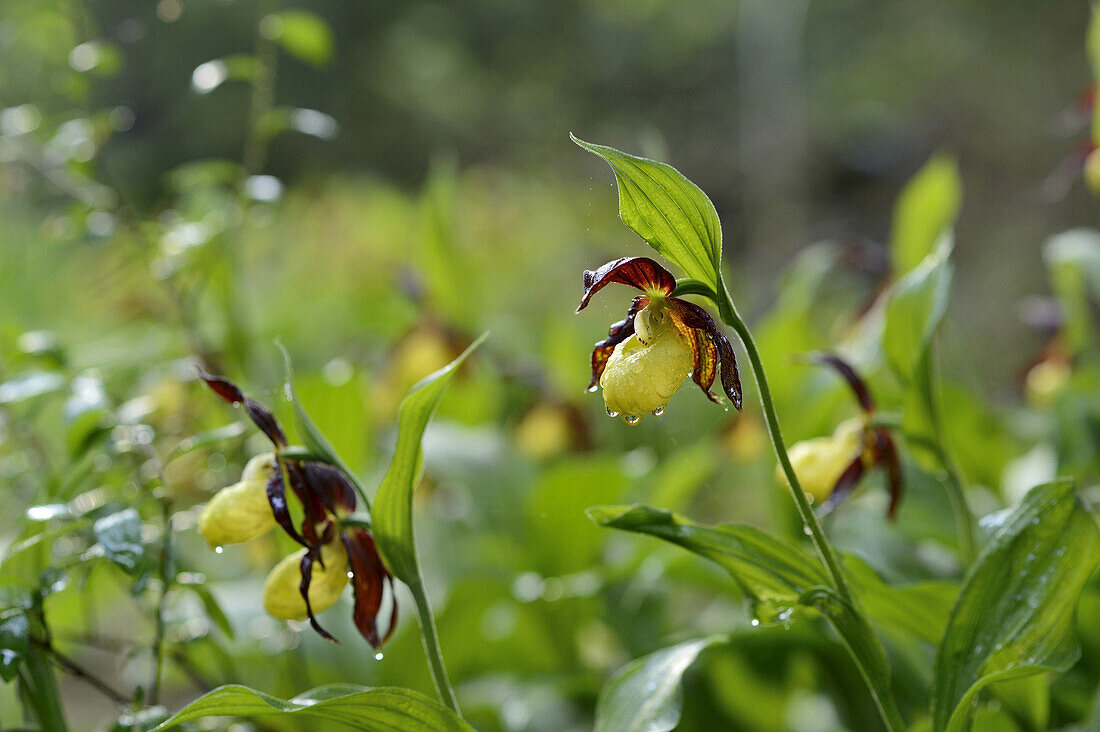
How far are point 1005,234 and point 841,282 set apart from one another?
1.79m

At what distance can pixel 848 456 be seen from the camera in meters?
0.62

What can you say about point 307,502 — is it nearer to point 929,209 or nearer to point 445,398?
point 929,209

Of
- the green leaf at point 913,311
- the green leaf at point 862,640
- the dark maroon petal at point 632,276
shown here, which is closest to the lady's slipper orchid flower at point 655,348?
the dark maroon petal at point 632,276

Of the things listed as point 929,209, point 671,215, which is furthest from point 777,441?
point 929,209

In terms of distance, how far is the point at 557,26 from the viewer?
5.22 metres

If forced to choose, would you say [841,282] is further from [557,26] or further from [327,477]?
[557,26]

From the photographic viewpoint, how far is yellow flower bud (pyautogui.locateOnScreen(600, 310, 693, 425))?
1.39 ft

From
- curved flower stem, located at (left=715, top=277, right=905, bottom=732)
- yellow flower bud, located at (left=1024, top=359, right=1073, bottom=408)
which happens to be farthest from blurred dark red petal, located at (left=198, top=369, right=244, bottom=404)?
yellow flower bud, located at (left=1024, top=359, right=1073, bottom=408)

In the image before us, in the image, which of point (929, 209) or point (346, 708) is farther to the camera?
point (929, 209)

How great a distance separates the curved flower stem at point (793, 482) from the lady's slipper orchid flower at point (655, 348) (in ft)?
0.03

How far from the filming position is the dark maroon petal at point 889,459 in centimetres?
61

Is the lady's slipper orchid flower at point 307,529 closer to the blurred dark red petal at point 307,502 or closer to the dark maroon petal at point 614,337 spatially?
the blurred dark red petal at point 307,502

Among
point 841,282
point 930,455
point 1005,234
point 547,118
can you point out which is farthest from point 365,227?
point 930,455

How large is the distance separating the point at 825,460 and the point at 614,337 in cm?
23
